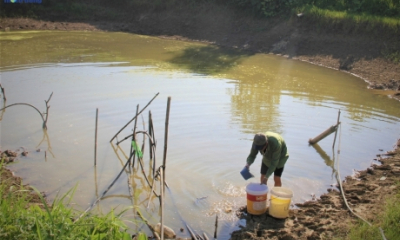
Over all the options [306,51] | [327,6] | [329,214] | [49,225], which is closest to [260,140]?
[329,214]

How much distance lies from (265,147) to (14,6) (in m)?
26.0

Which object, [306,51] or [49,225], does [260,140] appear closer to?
[49,225]

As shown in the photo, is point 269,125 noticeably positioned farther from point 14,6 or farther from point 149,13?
point 14,6

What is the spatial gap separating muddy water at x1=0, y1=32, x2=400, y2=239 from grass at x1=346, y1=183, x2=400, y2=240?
67.4 inches

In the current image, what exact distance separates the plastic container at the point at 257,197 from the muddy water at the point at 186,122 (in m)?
0.40

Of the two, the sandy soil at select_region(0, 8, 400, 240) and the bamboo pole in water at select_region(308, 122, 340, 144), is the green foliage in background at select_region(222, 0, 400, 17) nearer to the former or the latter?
the sandy soil at select_region(0, 8, 400, 240)

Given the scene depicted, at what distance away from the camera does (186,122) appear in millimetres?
10570

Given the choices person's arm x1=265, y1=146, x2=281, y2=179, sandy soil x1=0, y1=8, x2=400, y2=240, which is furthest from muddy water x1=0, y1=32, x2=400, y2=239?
person's arm x1=265, y1=146, x2=281, y2=179

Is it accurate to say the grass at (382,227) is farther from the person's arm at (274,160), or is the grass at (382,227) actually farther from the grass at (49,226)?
the grass at (49,226)

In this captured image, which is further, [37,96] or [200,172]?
[37,96]

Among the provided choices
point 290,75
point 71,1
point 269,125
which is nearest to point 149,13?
point 71,1

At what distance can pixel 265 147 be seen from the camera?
6051mm

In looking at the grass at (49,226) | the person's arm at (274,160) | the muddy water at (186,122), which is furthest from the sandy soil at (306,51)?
the grass at (49,226)

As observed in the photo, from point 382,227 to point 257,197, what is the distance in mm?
1680
